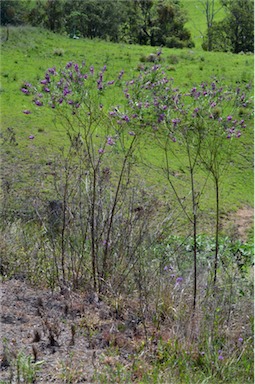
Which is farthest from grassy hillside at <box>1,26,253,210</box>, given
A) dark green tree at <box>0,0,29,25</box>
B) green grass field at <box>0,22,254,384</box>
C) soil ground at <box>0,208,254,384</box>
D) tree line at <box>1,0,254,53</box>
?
soil ground at <box>0,208,254,384</box>

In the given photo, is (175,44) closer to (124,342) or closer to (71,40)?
(71,40)

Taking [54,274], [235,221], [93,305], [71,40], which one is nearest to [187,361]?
[93,305]

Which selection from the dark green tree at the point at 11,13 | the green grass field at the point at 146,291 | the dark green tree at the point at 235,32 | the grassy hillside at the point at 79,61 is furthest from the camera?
the dark green tree at the point at 235,32

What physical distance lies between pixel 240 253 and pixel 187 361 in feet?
13.8

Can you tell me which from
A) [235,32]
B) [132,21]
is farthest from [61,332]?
[235,32]

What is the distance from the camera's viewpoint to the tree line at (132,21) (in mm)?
27172

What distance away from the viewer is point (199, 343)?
405cm

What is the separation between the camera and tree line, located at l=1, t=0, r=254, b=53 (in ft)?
89.1

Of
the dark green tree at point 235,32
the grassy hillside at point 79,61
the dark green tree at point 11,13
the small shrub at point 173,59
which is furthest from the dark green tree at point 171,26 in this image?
the small shrub at point 173,59

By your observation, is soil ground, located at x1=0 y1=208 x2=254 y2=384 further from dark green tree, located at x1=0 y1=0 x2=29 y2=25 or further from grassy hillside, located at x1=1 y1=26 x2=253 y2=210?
dark green tree, located at x1=0 y1=0 x2=29 y2=25

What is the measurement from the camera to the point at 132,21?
33781 mm

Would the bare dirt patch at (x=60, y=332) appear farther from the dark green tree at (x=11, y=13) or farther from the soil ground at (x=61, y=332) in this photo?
the dark green tree at (x=11, y=13)

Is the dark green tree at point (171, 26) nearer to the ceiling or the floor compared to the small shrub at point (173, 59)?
nearer to the ceiling

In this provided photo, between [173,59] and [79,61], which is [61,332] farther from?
[173,59]
